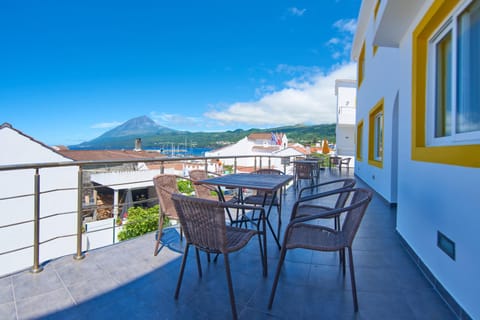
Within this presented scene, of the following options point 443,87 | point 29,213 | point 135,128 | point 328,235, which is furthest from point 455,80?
point 135,128

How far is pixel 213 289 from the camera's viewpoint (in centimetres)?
191

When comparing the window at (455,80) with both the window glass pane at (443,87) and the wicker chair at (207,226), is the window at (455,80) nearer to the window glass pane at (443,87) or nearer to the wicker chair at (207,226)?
the window glass pane at (443,87)

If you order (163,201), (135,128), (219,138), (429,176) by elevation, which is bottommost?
(163,201)

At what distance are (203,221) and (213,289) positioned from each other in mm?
663

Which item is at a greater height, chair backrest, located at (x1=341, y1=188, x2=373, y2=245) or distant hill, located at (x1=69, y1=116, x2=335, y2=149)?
distant hill, located at (x1=69, y1=116, x2=335, y2=149)

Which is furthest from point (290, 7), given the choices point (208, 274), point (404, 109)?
point (208, 274)

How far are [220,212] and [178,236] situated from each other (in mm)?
1792

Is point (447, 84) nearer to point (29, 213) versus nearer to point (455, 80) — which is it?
point (455, 80)

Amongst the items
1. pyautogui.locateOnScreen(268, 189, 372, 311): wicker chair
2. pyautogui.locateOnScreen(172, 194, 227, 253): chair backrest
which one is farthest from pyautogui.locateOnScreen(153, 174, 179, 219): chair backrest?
pyautogui.locateOnScreen(268, 189, 372, 311): wicker chair

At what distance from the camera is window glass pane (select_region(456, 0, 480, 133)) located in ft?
5.83

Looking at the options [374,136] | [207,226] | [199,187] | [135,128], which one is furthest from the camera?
[135,128]

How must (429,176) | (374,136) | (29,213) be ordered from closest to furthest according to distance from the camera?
(429,176)
(29,213)
(374,136)

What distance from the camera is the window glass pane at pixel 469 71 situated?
178 cm

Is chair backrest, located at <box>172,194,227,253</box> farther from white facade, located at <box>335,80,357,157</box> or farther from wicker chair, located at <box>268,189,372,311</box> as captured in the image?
white facade, located at <box>335,80,357,157</box>
